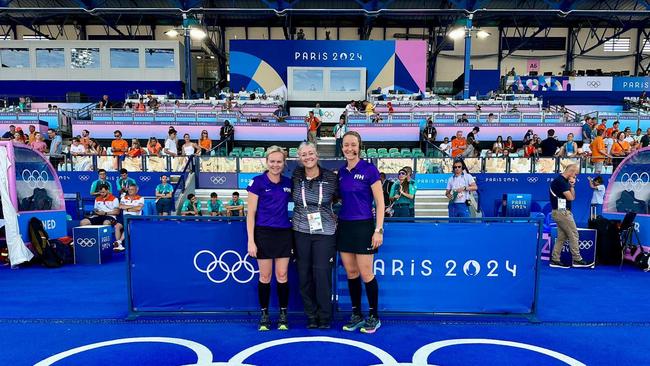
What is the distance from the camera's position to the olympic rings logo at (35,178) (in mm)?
7484

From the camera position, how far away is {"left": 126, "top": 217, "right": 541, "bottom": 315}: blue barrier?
4.75 meters

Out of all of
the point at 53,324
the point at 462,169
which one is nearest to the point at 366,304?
the point at 53,324

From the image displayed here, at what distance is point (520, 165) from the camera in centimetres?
1330

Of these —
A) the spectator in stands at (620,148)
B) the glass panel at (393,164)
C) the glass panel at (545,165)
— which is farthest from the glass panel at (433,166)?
the spectator in stands at (620,148)

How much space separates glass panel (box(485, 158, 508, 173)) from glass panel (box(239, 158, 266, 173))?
6.56 meters

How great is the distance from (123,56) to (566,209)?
3319 cm

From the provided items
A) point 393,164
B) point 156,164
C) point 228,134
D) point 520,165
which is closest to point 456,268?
point 393,164

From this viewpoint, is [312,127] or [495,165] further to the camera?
[312,127]

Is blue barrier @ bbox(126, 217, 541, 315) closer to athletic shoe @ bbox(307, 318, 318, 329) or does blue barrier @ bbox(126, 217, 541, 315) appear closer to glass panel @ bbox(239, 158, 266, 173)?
athletic shoe @ bbox(307, 318, 318, 329)

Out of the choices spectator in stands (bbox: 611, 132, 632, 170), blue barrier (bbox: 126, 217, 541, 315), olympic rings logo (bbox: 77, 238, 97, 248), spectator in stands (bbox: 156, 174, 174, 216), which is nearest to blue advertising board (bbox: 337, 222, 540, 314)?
blue barrier (bbox: 126, 217, 541, 315)

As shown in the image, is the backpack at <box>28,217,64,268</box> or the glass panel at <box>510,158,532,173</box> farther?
the glass panel at <box>510,158,532,173</box>

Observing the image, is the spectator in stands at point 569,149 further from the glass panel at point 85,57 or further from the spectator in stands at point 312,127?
the glass panel at point 85,57

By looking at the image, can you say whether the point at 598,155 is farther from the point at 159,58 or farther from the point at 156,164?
the point at 159,58

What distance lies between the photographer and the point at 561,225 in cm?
721
